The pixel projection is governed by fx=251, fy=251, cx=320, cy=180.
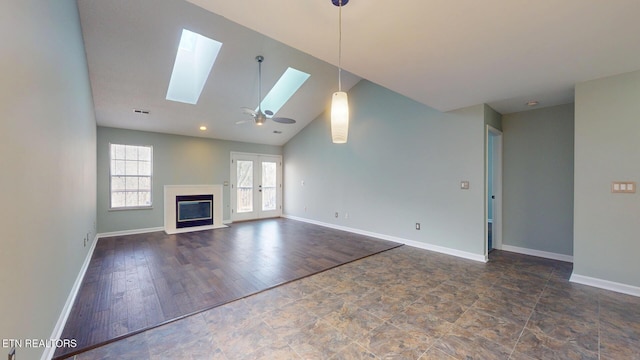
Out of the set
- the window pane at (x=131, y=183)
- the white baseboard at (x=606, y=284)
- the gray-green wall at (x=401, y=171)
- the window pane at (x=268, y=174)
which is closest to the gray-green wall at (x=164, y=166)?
the window pane at (x=131, y=183)

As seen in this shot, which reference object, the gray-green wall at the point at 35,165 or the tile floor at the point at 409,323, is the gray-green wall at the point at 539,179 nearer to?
the tile floor at the point at 409,323

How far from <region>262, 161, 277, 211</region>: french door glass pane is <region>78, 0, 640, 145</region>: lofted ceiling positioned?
10.1 ft

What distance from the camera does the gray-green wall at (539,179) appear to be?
13.4 ft

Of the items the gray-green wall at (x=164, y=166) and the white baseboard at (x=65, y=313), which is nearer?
the white baseboard at (x=65, y=313)

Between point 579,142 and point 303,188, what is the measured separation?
5.86 m

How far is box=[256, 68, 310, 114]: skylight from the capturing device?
5473mm

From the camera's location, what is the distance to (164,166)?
6.31 metres

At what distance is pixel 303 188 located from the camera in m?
7.60

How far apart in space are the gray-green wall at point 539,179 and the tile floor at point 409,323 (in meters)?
1.14

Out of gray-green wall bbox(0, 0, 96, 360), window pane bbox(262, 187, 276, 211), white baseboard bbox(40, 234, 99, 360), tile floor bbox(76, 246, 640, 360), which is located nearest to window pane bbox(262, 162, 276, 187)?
window pane bbox(262, 187, 276, 211)

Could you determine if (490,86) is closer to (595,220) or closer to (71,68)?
(595,220)

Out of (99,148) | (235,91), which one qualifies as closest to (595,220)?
(235,91)

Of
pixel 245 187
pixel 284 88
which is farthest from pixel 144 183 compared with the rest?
pixel 284 88

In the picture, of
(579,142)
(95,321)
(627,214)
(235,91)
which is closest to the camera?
(95,321)
